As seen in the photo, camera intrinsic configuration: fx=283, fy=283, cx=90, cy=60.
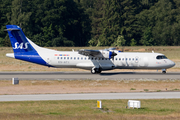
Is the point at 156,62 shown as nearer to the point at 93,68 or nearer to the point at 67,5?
the point at 93,68

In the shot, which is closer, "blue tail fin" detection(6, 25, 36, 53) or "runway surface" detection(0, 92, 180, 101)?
"runway surface" detection(0, 92, 180, 101)

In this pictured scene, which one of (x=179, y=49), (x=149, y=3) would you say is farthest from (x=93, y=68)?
(x=149, y=3)

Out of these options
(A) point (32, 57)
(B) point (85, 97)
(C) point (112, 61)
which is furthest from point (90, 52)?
(B) point (85, 97)

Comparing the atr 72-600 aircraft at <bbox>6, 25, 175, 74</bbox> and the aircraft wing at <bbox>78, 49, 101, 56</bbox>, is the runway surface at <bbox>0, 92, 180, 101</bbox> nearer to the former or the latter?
the aircraft wing at <bbox>78, 49, 101, 56</bbox>

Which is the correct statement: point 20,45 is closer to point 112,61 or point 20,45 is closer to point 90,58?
point 90,58

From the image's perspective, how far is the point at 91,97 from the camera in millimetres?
23625

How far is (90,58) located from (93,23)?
78.3 m

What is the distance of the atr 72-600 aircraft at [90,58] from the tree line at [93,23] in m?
55.8

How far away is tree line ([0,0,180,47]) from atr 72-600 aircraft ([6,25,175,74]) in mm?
55833

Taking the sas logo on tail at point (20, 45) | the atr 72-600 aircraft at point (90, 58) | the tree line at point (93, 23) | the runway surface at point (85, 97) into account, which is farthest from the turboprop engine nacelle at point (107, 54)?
the tree line at point (93, 23)

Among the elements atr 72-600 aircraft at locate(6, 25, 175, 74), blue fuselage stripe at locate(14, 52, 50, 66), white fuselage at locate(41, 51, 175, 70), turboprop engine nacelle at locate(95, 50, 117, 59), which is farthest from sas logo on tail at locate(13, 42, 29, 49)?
turboprop engine nacelle at locate(95, 50, 117, 59)

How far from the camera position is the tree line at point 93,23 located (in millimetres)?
100500

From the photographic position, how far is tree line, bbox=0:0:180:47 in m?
100

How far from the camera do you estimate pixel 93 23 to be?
385ft
